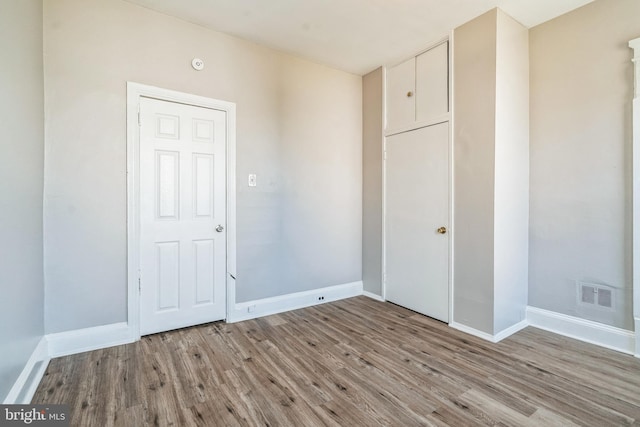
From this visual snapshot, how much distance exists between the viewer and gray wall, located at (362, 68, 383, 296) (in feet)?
12.3

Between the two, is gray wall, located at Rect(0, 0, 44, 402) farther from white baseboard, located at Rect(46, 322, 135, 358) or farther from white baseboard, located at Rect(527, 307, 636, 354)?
white baseboard, located at Rect(527, 307, 636, 354)

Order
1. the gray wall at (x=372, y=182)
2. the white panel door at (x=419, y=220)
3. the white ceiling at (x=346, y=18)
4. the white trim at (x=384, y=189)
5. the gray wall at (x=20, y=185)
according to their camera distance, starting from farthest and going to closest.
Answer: the gray wall at (x=372, y=182) → the white trim at (x=384, y=189) → the white panel door at (x=419, y=220) → the white ceiling at (x=346, y=18) → the gray wall at (x=20, y=185)

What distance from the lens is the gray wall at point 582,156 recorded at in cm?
241

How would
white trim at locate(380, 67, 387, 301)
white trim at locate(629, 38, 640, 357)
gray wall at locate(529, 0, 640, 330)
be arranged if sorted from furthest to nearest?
white trim at locate(380, 67, 387, 301) → gray wall at locate(529, 0, 640, 330) → white trim at locate(629, 38, 640, 357)

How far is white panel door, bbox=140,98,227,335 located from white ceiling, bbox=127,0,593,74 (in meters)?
0.82

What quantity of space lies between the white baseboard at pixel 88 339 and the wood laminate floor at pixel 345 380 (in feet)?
0.26

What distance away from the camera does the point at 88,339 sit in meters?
2.40

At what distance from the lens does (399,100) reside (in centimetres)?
349

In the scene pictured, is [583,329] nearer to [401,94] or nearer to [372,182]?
[372,182]

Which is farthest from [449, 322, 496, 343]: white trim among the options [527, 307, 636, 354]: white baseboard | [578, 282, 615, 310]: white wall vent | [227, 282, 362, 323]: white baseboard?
[227, 282, 362, 323]: white baseboard

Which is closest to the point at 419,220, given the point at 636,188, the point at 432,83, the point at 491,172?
the point at 491,172

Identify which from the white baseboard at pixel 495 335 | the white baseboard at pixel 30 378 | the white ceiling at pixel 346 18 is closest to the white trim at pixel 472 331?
the white baseboard at pixel 495 335

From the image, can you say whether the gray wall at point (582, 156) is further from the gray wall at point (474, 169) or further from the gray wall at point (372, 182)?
the gray wall at point (372, 182)

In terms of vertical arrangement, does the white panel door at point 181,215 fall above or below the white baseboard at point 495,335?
above
